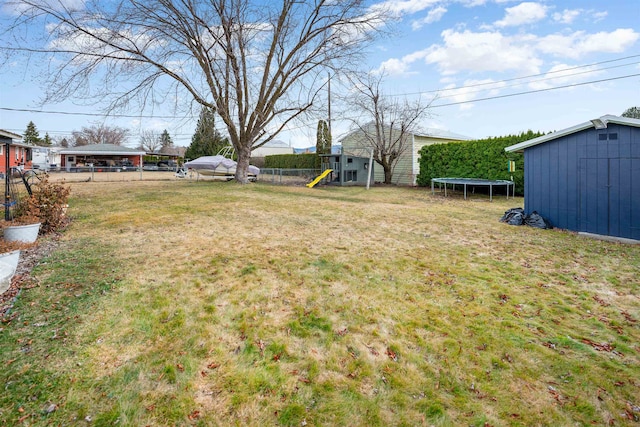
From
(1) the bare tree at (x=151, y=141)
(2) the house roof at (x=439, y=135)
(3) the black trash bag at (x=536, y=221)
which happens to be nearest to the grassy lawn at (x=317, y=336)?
(3) the black trash bag at (x=536, y=221)

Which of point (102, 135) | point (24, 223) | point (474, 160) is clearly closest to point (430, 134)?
point (474, 160)

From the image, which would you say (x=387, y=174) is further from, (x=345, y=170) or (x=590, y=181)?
(x=590, y=181)

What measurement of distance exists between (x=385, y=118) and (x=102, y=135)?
57.2 meters

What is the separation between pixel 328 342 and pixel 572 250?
18.1 feet

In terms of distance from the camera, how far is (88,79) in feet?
39.4

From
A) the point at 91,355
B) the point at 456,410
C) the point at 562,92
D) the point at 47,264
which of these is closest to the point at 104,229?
the point at 47,264

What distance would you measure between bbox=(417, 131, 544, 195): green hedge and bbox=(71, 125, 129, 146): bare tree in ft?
192

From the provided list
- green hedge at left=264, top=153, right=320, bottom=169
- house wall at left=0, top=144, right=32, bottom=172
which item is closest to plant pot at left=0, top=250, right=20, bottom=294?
house wall at left=0, top=144, right=32, bottom=172

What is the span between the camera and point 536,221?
8109 mm

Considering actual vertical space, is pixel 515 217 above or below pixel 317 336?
above

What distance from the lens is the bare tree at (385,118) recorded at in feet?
65.5

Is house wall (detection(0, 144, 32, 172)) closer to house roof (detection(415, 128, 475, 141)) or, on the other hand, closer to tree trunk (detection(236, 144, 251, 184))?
tree trunk (detection(236, 144, 251, 184))

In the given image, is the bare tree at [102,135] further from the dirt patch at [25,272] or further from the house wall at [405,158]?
the dirt patch at [25,272]

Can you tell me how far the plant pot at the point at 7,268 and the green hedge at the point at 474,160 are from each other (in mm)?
16793
